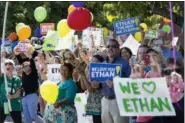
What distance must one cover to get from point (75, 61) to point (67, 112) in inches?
35.8

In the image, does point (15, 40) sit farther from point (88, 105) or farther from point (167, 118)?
point (167, 118)

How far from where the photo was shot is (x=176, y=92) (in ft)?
25.0

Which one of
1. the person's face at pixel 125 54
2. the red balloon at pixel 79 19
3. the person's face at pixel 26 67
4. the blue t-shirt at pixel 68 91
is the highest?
the red balloon at pixel 79 19

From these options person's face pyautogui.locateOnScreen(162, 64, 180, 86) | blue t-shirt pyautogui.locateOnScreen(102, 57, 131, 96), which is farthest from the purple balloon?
person's face pyautogui.locateOnScreen(162, 64, 180, 86)

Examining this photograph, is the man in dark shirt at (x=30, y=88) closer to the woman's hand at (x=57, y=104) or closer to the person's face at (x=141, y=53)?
the woman's hand at (x=57, y=104)

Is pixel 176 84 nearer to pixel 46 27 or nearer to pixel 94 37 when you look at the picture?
pixel 94 37

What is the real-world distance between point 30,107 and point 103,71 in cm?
369

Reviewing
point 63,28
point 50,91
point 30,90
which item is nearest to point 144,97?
Result: point 50,91

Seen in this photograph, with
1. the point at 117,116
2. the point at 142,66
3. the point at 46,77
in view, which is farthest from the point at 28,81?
the point at 142,66

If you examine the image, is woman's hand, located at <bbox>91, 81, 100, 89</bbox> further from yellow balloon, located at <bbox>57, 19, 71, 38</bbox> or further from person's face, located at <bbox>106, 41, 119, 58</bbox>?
Answer: yellow balloon, located at <bbox>57, 19, 71, 38</bbox>

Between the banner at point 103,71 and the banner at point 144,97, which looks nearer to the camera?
the banner at point 144,97

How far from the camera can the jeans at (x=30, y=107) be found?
12.1 metres

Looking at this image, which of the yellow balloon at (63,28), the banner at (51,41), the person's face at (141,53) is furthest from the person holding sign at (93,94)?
the banner at (51,41)

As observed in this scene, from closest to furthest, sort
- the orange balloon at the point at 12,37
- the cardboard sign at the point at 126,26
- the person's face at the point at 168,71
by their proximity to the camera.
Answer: the person's face at the point at 168,71 → the cardboard sign at the point at 126,26 → the orange balloon at the point at 12,37
